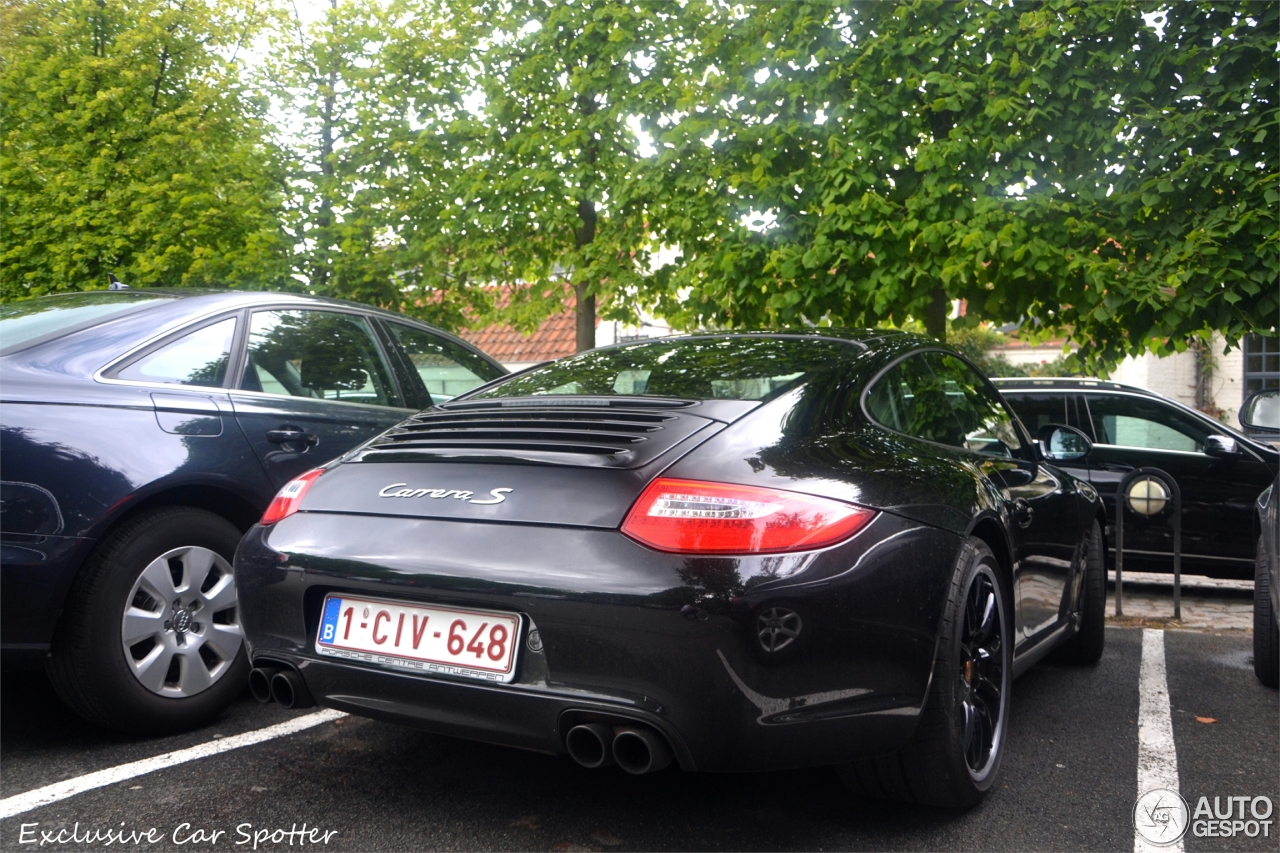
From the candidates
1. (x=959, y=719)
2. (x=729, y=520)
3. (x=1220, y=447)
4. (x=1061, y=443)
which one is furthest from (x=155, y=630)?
(x=1220, y=447)

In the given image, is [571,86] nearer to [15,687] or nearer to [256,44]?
[256,44]

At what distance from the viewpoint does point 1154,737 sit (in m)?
4.07

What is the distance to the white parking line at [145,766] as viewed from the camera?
3.15 metres

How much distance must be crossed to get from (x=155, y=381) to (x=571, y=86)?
9.10 metres

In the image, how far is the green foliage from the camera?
47.8ft

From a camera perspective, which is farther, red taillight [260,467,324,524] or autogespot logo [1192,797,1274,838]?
red taillight [260,467,324,524]

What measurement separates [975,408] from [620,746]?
225 centimetres

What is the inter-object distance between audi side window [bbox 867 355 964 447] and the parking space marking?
1193 millimetres

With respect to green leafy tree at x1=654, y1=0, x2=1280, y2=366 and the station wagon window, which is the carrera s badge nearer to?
the station wagon window

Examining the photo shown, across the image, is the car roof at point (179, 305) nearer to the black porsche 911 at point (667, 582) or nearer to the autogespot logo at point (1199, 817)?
the black porsche 911 at point (667, 582)

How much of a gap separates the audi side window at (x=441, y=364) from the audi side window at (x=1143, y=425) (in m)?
5.01

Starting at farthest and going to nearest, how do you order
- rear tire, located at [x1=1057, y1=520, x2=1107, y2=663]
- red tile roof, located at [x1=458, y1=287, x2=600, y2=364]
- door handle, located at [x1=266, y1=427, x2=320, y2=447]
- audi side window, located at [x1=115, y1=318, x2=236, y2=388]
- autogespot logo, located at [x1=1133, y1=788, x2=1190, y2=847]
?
red tile roof, located at [x1=458, y1=287, x2=600, y2=364] → rear tire, located at [x1=1057, y1=520, x2=1107, y2=663] → door handle, located at [x1=266, y1=427, x2=320, y2=447] → audi side window, located at [x1=115, y1=318, x2=236, y2=388] → autogespot logo, located at [x1=1133, y1=788, x2=1190, y2=847]

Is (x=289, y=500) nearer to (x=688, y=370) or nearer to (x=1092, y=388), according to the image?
(x=688, y=370)

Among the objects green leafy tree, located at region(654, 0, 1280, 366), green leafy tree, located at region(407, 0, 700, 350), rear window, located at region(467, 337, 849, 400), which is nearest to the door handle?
rear window, located at region(467, 337, 849, 400)
